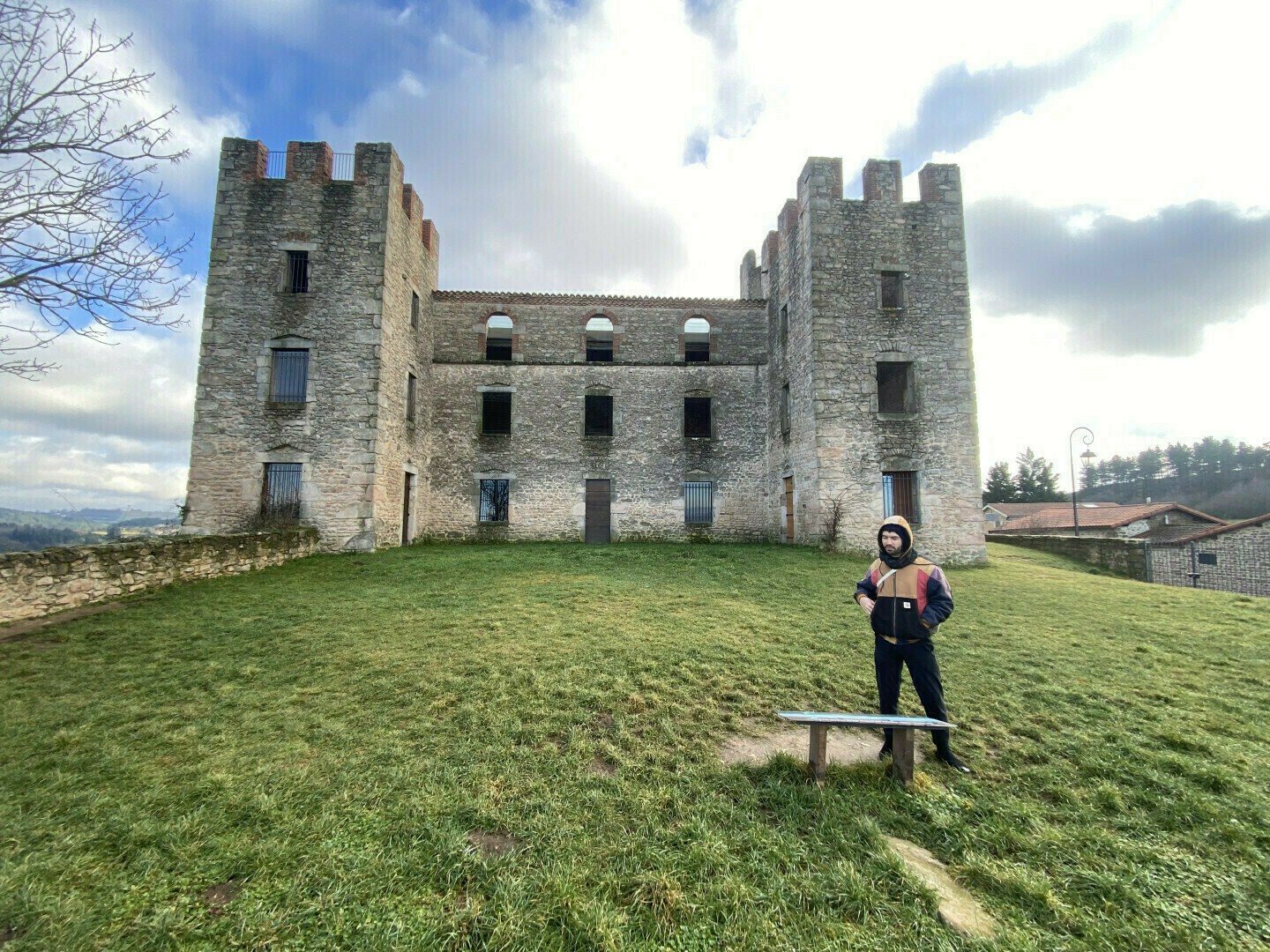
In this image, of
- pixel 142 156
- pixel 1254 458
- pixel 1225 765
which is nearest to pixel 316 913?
pixel 1225 765

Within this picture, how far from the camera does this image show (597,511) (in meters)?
18.2

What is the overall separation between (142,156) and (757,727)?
8.71 m

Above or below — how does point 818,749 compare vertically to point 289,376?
below

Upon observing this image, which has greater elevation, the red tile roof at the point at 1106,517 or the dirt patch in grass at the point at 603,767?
the red tile roof at the point at 1106,517

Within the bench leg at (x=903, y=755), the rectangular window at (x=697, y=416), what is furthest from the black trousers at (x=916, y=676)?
the rectangular window at (x=697, y=416)

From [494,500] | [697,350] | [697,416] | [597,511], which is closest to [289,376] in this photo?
[494,500]

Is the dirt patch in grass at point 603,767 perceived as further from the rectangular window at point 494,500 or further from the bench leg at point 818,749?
the rectangular window at point 494,500

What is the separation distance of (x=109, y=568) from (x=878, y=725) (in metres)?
11.2

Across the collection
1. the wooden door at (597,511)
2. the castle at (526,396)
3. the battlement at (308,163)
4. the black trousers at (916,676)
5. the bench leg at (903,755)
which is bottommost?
the bench leg at (903,755)

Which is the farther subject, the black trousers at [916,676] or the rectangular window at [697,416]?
the rectangular window at [697,416]

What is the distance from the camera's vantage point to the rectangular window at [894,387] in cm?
1494

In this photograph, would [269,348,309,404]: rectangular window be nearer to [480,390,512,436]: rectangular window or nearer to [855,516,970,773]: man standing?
[480,390,512,436]: rectangular window

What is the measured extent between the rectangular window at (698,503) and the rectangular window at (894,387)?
20.5 ft

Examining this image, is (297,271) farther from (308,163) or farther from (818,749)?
(818,749)
